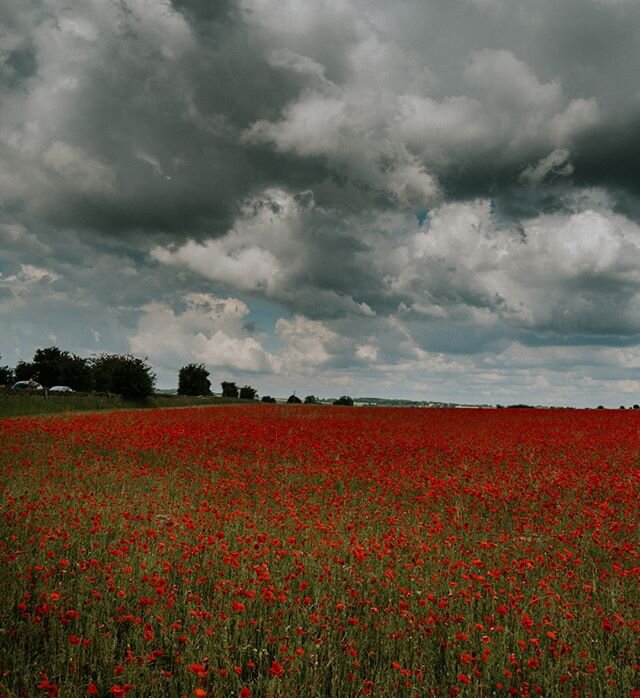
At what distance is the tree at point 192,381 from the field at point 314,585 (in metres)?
74.5

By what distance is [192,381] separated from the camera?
8588cm

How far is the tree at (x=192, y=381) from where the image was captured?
85875 millimetres

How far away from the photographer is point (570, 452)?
1692 centimetres

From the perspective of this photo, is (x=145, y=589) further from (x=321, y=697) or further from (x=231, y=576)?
(x=321, y=697)

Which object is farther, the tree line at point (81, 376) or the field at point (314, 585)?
the tree line at point (81, 376)

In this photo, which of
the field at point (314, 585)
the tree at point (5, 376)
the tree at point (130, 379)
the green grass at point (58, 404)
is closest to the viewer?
the field at point (314, 585)

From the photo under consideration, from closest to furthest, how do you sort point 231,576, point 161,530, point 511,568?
1. point 231,576
2. point 511,568
3. point 161,530

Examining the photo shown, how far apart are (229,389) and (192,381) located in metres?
8.93

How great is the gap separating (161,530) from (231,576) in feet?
7.25

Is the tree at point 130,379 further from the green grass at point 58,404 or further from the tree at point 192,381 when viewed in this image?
the tree at point 192,381

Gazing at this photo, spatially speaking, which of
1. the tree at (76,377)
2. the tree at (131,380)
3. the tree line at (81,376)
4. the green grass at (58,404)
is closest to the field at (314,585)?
the green grass at (58,404)

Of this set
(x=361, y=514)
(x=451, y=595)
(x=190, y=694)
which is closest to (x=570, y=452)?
(x=361, y=514)

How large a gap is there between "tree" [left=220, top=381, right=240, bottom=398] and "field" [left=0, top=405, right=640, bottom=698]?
80516mm

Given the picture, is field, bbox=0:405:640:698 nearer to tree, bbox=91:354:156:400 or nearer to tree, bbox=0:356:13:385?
tree, bbox=91:354:156:400
